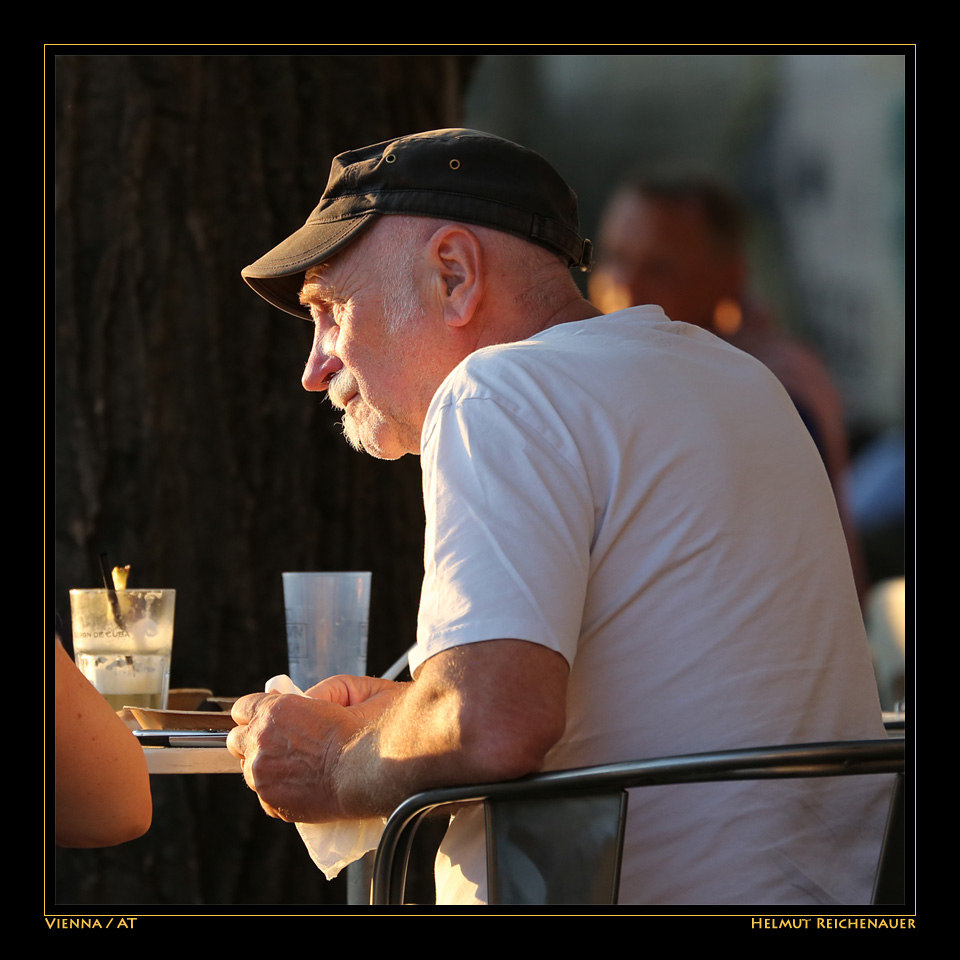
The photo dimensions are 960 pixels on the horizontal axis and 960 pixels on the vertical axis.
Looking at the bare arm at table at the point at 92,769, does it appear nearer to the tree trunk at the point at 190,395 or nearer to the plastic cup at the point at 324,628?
the plastic cup at the point at 324,628

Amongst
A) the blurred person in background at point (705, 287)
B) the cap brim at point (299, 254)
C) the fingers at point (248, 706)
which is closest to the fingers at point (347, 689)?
the fingers at point (248, 706)

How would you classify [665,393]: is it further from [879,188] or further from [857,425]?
[879,188]

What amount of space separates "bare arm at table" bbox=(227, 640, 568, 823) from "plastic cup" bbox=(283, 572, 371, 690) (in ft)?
1.57

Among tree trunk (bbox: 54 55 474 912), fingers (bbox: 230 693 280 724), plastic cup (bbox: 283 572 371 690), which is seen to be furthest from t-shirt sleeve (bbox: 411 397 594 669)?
tree trunk (bbox: 54 55 474 912)

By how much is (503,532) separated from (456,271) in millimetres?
536

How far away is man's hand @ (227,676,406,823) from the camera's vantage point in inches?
47.7

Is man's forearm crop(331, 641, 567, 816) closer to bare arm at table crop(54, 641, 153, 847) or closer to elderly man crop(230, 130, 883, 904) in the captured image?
elderly man crop(230, 130, 883, 904)

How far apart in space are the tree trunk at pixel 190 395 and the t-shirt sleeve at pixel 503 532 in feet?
5.10

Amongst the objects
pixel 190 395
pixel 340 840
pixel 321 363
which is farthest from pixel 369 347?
pixel 190 395

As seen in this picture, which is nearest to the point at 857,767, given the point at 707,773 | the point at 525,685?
the point at 707,773

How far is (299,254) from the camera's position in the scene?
165 cm
